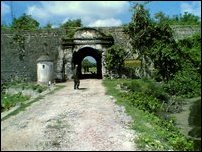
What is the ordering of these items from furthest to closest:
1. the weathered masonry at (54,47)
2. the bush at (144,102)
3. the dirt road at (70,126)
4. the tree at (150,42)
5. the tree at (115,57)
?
the weathered masonry at (54,47)
the tree at (115,57)
the tree at (150,42)
the bush at (144,102)
the dirt road at (70,126)

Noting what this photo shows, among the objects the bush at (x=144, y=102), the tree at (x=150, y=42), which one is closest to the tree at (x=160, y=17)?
the tree at (x=150, y=42)

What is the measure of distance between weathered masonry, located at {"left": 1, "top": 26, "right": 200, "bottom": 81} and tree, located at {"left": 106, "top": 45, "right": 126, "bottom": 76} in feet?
1.60

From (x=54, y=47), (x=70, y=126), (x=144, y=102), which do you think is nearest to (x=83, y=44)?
(x=54, y=47)

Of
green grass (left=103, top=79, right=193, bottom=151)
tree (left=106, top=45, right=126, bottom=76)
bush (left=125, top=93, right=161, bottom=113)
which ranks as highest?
tree (left=106, top=45, right=126, bottom=76)

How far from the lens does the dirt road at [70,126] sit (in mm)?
10675

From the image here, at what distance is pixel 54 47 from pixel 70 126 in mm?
16810

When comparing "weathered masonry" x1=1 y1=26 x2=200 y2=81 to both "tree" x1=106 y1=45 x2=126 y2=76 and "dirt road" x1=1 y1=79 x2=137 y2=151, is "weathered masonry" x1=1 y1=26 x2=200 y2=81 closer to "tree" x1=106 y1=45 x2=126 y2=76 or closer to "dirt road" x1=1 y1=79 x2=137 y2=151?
"tree" x1=106 y1=45 x2=126 y2=76

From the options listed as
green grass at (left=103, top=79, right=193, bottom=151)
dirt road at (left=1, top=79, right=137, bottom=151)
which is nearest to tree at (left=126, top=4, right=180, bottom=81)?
dirt road at (left=1, top=79, right=137, bottom=151)

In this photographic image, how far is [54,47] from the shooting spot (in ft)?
96.3

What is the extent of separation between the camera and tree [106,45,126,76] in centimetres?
2806

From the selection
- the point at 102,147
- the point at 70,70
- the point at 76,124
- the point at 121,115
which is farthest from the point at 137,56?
the point at 102,147

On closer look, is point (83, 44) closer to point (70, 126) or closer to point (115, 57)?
point (115, 57)

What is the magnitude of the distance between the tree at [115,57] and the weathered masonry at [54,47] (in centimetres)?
49

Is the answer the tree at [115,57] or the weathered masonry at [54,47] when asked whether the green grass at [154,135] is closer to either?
the tree at [115,57]
